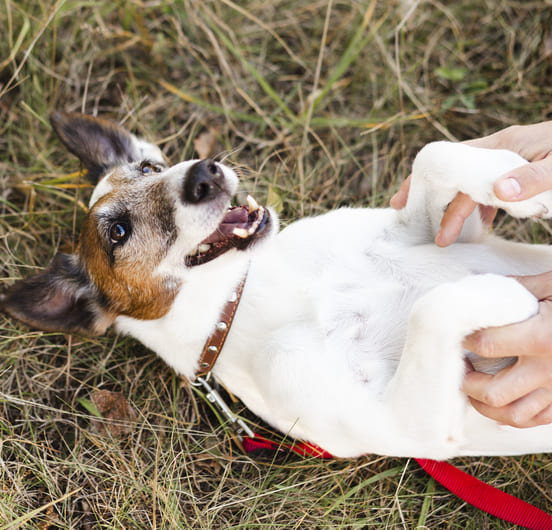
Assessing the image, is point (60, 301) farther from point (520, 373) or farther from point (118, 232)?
point (520, 373)

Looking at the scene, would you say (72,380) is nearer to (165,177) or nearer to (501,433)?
(165,177)

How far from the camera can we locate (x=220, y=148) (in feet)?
12.7

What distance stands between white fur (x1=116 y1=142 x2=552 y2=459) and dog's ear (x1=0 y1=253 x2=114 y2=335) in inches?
6.6

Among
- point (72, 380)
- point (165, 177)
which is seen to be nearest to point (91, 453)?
point (72, 380)

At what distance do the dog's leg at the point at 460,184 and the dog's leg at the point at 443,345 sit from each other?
38cm

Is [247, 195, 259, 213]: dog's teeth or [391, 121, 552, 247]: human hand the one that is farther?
[247, 195, 259, 213]: dog's teeth

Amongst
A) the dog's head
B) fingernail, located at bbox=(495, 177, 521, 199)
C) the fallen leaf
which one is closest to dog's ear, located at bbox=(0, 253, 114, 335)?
the dog's head

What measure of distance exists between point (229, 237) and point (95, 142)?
1.05 metres

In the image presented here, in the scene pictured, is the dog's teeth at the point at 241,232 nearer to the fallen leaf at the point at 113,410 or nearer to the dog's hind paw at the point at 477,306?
the dog's hind paw at the point at 477,306

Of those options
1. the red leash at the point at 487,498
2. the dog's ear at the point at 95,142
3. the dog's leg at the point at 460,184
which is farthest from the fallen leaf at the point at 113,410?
the dog's leg at the point at 460,184

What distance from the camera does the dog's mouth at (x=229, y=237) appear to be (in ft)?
8.14

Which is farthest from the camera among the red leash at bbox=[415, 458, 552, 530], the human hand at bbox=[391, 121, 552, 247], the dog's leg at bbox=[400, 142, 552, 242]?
the red leash at bbox=[415, 458, 552, 530]

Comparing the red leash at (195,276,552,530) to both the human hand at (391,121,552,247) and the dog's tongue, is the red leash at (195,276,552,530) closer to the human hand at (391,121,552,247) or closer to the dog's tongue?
the dog's tongue

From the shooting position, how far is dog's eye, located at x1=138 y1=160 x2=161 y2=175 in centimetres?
289
